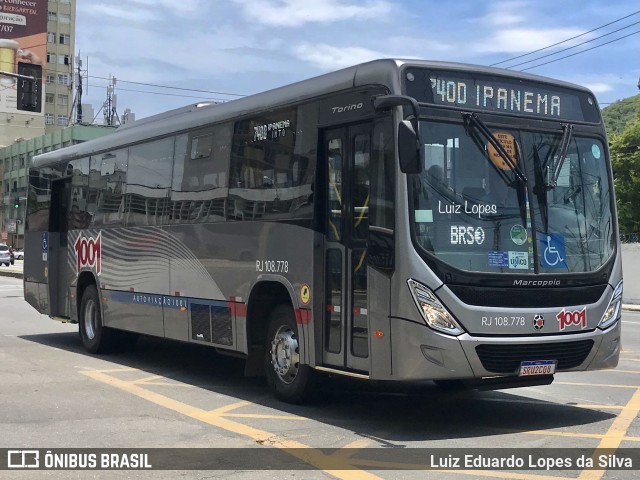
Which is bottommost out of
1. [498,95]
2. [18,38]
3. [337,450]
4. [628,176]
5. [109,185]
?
[337,450]

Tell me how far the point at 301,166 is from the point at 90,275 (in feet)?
21.5

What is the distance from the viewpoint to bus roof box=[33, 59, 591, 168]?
840 centimetres

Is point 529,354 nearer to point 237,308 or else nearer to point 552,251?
point 552,251

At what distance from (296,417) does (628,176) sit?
57.6 meters

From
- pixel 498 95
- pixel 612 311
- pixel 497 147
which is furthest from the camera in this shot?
pixel 612 311

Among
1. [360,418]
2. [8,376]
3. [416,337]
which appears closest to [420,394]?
[360,418]

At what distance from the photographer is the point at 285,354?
962cm

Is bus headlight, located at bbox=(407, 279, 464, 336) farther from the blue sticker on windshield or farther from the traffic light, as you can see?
the traffic light

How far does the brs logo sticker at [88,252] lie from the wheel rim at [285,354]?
5417 millimetres

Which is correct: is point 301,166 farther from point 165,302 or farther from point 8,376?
point 8,376

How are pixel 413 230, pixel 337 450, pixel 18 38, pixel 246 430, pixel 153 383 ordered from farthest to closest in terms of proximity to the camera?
pixel 18 38
pixel 153 383
pixel 246 430
pixel 413 230
pixel 337 450

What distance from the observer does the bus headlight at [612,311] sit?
8.77 meters

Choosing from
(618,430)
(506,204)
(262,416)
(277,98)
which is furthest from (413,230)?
(277,98)

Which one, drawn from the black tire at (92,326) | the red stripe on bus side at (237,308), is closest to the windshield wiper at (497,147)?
the red stripe on bus side at (237,308)
